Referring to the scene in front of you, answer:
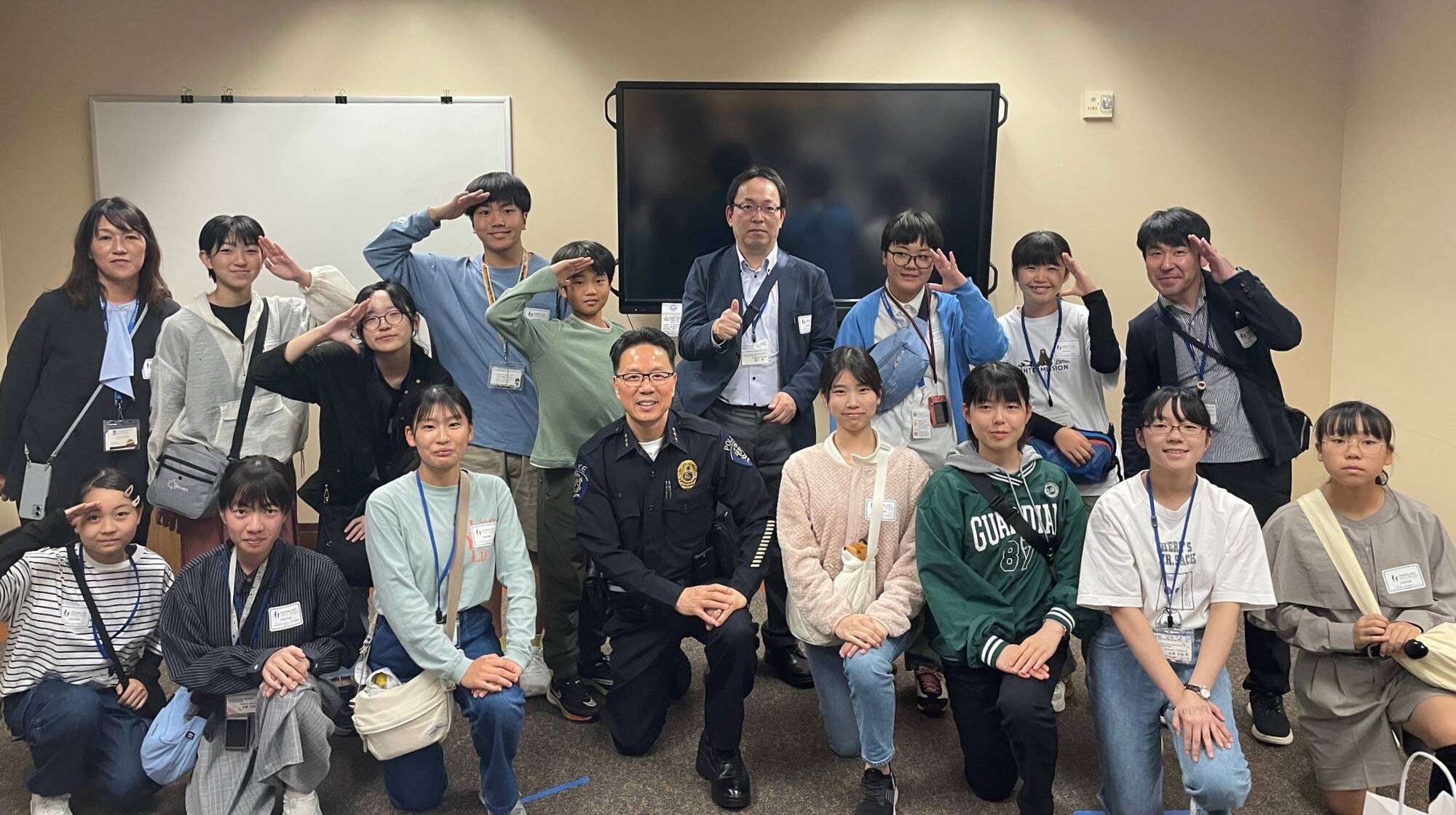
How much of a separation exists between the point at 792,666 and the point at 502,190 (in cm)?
195

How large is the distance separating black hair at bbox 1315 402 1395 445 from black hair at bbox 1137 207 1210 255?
0.72m

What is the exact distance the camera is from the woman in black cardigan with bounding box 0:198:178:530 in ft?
10.2

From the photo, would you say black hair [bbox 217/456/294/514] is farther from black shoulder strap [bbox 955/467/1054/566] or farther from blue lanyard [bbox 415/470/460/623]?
black shoulder strap [bbox 955/467/1054/566]

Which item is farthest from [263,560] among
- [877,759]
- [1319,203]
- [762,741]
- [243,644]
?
[1319,203]

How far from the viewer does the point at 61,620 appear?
2623 millimetres

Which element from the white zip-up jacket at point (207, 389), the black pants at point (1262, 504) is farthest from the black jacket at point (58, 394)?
the black pants at point (1262, 504)

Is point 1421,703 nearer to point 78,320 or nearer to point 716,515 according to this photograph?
point 716,515

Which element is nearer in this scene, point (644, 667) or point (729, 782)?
point (729, 782)

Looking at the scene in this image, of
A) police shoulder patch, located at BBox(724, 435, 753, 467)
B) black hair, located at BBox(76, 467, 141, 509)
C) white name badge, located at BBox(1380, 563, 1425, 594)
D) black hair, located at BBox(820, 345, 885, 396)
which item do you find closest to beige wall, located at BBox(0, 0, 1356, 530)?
police shoulder patch, located at BBox(724, 435, 753, 467)

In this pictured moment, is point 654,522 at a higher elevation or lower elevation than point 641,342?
lower

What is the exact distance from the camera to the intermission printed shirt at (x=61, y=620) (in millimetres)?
2604

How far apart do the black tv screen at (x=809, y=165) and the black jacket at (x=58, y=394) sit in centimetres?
221

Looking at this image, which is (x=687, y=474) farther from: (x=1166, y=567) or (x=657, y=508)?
(x=1166, y=567)

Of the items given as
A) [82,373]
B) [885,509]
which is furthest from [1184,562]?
[82,373]
